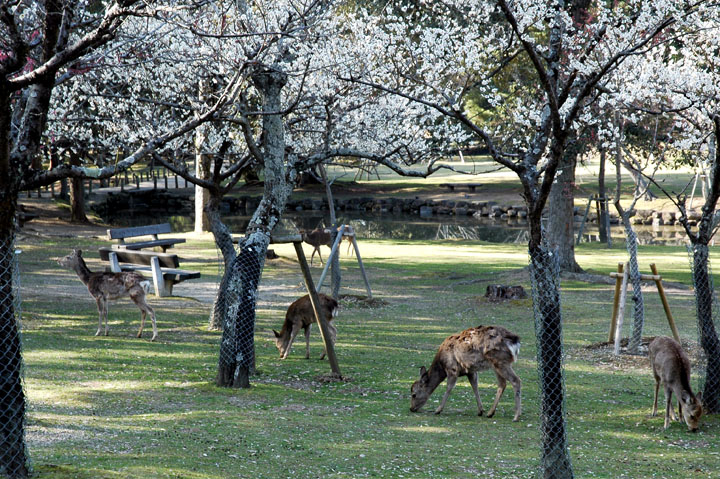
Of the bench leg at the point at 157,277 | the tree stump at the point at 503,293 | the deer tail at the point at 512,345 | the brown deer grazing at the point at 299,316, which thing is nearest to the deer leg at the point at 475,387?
the deer tail at the point at 512,345

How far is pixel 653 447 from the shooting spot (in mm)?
8938

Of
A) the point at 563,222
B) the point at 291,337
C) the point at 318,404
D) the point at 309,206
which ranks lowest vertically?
the point at 318,404

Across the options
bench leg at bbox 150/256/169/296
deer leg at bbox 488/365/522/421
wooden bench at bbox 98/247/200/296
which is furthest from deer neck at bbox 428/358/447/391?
bench leg at bbox 150/256/169/296

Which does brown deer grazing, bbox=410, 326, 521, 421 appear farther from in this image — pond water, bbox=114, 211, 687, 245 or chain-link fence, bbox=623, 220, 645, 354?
pond water, bbox=114, 211, 687, 245

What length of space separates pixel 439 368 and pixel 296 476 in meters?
3.47

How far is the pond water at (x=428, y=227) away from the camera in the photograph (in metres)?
44.6

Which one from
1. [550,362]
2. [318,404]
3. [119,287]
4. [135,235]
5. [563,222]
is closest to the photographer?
[550,362]

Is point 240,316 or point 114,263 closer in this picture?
point 240,316

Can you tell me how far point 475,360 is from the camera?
32.8ft

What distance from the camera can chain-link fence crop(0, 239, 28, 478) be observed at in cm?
652

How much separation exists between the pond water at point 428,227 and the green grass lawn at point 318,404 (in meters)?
23.5

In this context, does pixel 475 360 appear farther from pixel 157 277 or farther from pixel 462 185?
pixel 462 185

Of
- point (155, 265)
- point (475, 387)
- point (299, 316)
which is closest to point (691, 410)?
point (475, 387)

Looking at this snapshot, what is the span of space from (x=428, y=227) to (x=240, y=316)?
40.2 m
